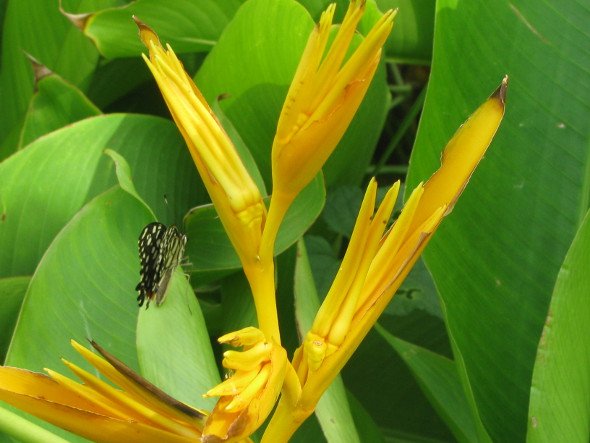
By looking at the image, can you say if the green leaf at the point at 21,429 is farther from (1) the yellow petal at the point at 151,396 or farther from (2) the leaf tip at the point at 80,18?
(2) the leaf tip at the point at 80,18

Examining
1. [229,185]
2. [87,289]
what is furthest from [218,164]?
[87,289]

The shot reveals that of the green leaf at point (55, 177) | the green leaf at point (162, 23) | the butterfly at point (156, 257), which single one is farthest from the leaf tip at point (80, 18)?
the butterfly at point (156, 257)

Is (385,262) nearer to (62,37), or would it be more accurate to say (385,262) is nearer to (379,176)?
(62,37)

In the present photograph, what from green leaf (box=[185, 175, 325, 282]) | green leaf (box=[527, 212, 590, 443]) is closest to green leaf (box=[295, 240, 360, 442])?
green leaf (box=[185, 175, 325, 282])

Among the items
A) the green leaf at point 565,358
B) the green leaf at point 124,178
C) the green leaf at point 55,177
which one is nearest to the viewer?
the green leaf at point 565,358

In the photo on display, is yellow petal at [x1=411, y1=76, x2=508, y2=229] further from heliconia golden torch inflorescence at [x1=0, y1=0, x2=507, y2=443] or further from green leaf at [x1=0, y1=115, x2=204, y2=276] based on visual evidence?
green leaf at [x1=0, y1=115, x2=204, y2=276]
